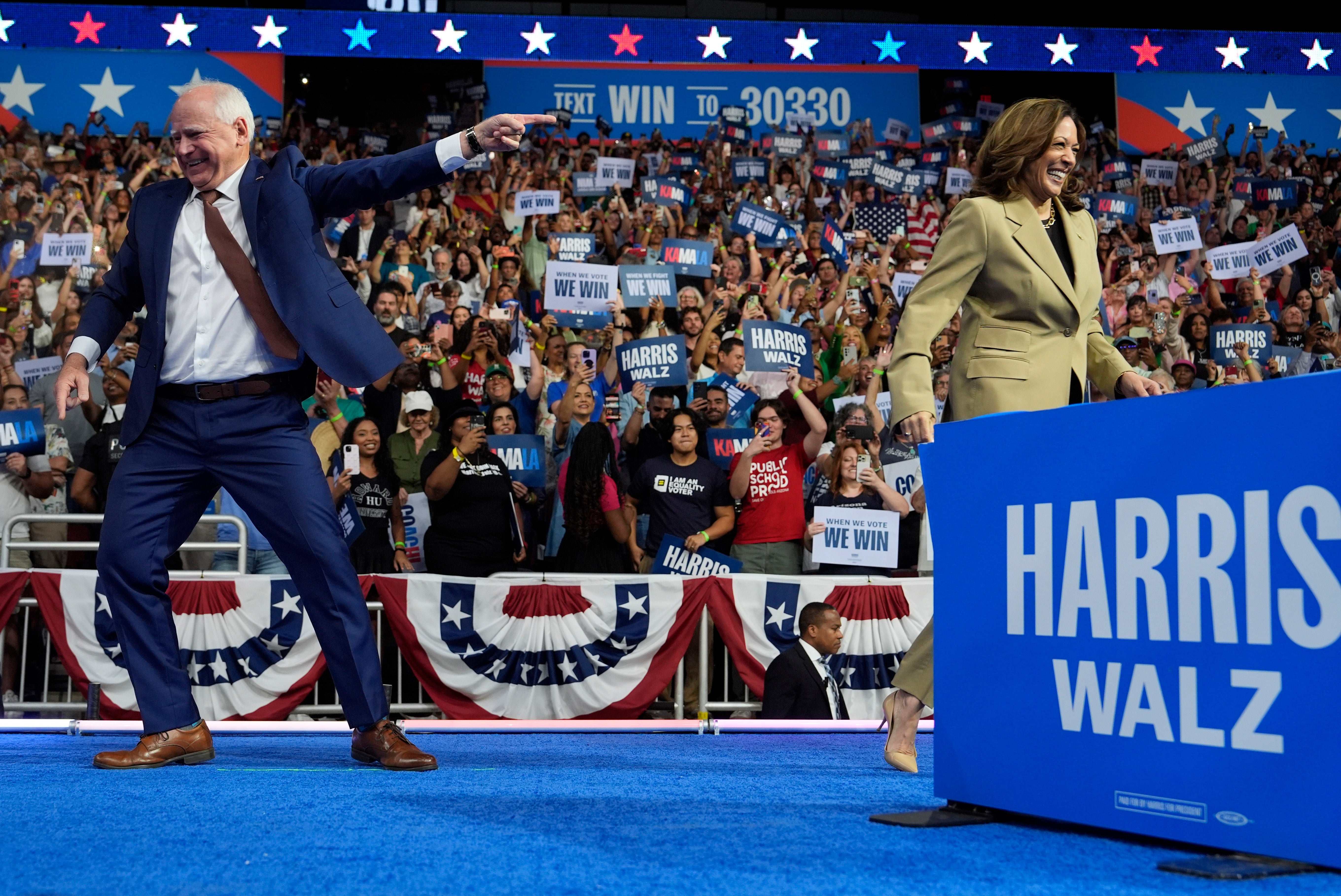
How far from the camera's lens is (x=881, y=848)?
83.4 inches

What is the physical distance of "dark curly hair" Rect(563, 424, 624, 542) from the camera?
678cm

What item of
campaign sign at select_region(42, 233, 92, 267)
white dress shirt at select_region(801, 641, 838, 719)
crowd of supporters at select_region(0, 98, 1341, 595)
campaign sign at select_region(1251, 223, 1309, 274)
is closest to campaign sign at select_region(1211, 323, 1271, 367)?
crowd of supporters at select_region(0, 98, 1341, 595)

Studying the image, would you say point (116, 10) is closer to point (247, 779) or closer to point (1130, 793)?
point (247, 779)

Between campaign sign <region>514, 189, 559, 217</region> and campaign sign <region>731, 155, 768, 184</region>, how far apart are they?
318 cm

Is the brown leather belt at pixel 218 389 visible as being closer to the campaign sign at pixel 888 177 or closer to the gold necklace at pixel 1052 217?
the gold necklace at pixel 1052 217

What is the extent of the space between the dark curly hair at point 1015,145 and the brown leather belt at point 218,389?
1.95 metres

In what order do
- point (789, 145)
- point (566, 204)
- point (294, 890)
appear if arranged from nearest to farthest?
point (294, 890) → point (566, 204) → point (789, 145)

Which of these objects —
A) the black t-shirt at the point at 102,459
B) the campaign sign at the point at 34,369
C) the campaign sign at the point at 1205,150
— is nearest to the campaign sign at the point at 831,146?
the campaign sign at the point at 1205,150

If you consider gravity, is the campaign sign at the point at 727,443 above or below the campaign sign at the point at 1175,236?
below

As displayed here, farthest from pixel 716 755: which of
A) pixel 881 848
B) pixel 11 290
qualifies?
pixel 11 290

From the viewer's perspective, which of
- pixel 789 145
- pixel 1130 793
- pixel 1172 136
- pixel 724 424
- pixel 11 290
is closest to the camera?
pixel 1130 793

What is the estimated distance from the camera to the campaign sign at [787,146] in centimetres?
1366

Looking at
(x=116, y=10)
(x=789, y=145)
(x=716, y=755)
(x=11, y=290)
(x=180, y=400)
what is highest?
(x=116, y=10)

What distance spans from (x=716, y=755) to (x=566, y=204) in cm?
841
